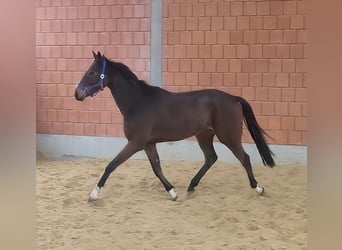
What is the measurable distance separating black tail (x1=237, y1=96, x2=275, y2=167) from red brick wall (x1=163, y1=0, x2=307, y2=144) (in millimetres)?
875

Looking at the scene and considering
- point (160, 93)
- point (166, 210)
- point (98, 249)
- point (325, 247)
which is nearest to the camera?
point (325, 247)

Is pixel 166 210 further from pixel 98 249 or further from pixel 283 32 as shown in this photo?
pixel 283 32

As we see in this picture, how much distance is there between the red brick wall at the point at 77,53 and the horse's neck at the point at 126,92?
53.9 inches

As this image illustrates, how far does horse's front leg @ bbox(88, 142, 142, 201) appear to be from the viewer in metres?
3.37

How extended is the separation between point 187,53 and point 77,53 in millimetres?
1157

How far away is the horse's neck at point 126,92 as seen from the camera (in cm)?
352

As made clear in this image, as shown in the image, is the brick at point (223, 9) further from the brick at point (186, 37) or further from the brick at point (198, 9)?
the brick at point (186, 37)

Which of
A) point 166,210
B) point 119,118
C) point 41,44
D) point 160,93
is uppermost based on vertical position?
point 41,44

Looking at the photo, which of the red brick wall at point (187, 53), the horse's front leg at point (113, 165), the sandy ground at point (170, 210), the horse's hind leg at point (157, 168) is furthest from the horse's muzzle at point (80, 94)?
the red brick wall at point (187, 53)

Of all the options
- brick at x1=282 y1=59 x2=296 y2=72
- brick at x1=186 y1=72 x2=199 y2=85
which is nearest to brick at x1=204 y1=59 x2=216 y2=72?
brick at x1=186 y1=72 x2=199 y2=85

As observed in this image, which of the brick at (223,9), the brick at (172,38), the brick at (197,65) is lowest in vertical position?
the brick at (197,65)

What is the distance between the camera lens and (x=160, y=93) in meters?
3.58

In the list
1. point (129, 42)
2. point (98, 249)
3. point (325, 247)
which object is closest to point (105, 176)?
point (98, 249)

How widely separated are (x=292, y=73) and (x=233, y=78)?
56 centimetres
